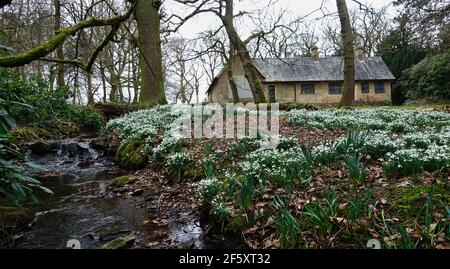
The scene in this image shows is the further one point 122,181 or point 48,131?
point 48,131

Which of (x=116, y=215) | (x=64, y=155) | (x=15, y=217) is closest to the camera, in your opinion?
(x=15, y=217)

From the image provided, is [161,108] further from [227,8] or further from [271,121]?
[227,8]

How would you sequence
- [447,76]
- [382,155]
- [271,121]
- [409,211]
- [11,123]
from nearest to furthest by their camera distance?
[11,123], [409,211], [382,155], [271,121], [447,76]

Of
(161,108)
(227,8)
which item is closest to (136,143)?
(161,108)

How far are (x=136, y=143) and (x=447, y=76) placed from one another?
25.7 m

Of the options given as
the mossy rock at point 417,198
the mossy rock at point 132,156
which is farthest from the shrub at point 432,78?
the mossy rock at point 417,198

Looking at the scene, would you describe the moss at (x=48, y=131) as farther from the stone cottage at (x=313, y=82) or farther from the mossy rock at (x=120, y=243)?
the stone cottage at (x=313, y=82)

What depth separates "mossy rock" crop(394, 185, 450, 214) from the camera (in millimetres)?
3014

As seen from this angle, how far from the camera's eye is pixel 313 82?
1328 inches

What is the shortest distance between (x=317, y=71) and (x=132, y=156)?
2972 centimetres

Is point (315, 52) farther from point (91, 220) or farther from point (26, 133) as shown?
point (91, 220)

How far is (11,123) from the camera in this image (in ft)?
7.91

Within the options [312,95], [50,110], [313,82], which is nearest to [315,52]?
[313,82]

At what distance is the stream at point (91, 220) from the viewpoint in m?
3.71
